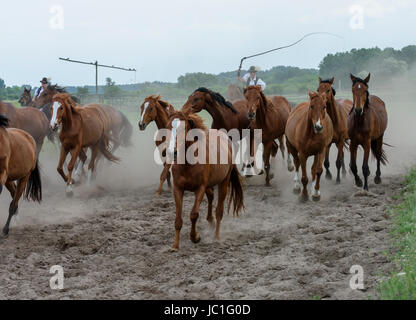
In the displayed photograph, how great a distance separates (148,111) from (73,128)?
1.61m

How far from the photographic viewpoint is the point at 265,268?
6016mm

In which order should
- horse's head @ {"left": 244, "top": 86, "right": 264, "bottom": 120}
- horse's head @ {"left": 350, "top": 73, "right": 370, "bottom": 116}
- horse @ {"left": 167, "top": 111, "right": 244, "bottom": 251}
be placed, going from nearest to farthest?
1. horse @ {"left": 167, "top": 111, "right": 244, "bottom": 251}
2. horse's head @ {"left": 350, "top": 73, "right": 370, "bottom": 116}
3. horse's head @ {"left": 244, "top": 86, "right": 264, "bottom": 120}

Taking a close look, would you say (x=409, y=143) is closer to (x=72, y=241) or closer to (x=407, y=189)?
(x=407, y=189)

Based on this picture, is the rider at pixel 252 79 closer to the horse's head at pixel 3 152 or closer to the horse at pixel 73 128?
the horse at pixel 73 128

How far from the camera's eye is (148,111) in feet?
35.1

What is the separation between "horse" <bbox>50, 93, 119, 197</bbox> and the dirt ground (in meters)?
0.87

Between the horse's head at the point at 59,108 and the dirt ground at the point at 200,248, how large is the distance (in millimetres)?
1545

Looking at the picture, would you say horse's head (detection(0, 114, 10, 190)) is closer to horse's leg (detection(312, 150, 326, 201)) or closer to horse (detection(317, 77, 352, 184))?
horse's leg (detection(312, 150, 326, 201))

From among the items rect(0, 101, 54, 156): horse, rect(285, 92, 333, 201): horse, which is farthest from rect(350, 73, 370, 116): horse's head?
rect(0, 101, 54, 156): horse

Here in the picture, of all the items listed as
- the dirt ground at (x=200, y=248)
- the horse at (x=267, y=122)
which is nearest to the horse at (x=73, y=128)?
the dirt ground at (x=200, y=248)

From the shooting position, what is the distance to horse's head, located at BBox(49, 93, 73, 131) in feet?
33.4

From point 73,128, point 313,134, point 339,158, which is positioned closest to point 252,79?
Answer: point 339,158

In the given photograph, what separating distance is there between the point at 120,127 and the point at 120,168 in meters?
1.13
